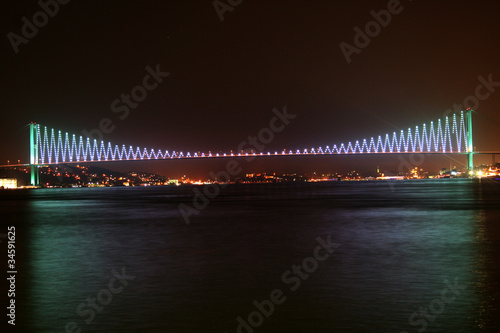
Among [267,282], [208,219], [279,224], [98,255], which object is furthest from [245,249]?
[208,219]

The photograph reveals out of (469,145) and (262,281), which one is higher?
(469,145)

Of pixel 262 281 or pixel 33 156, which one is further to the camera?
pixel 33 156

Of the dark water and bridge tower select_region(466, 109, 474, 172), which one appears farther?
bridge tower select_region(466, 109, 474, 172)

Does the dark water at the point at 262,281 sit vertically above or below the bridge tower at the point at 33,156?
below

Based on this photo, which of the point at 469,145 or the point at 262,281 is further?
the point at 469,145

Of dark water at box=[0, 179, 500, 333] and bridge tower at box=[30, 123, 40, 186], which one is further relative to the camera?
bridge tower at box=[30, 123, 40, 186]

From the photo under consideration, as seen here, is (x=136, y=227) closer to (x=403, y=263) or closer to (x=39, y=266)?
(x=39, y=266)

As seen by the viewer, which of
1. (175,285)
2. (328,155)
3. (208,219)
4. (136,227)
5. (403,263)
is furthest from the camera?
(328,155)

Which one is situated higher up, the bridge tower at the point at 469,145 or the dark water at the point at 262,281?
the bridge tower at the point at 469,145

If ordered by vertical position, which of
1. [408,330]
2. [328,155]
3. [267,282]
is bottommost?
[408,330]

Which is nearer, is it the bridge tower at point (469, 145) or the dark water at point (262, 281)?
the dark water at point (262, 281)

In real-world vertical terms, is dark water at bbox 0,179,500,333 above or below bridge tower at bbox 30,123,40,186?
below
